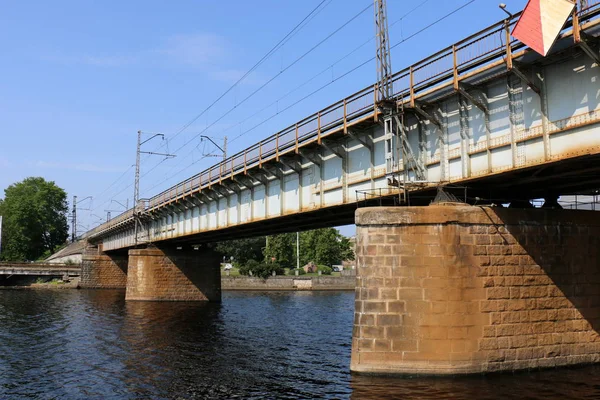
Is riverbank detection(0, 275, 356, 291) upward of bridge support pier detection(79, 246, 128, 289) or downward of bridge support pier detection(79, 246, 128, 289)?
downward

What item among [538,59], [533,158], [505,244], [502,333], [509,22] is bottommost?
[502,333]

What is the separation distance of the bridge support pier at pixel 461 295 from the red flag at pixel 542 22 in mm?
5763

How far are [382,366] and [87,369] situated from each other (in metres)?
11.9

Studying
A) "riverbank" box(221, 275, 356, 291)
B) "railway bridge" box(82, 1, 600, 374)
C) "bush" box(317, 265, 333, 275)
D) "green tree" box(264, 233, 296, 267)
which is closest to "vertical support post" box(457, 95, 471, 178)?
"railway bridge" box(82, 1, 600, 374)

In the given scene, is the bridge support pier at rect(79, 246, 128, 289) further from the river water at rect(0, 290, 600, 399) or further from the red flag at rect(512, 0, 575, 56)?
the red flag at rect(512, 0, 575, 56)

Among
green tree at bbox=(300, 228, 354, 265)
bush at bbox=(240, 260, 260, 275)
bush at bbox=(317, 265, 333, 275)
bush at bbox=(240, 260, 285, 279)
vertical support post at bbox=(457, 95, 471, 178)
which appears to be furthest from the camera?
green tree at bbox=(300, 228, 354, 265)

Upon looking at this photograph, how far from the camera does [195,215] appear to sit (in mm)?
47469

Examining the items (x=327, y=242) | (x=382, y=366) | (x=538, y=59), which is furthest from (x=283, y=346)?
(x=327, y=242)

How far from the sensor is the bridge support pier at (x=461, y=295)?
18.1m

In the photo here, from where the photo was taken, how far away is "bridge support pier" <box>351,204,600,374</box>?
59.3 feet

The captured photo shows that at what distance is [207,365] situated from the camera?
23.2 m

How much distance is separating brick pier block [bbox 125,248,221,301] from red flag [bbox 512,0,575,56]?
47976 mm

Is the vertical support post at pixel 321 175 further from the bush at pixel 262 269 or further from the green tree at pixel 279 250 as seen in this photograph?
the green tree at pixel 279 250

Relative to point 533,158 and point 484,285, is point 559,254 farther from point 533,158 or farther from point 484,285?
point 533,158
